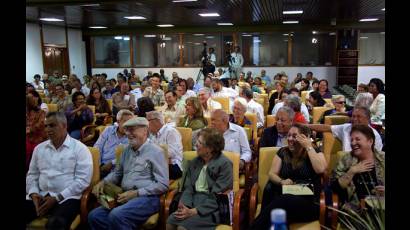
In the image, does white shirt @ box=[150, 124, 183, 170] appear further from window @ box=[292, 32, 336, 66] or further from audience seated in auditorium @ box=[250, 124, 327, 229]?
window @ box=[292, 32, 336, 66]

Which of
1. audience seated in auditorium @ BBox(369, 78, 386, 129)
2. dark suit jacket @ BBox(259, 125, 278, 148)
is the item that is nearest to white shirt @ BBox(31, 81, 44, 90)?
audience seated in auditorium @ BBox(369, 78, 386, 129)

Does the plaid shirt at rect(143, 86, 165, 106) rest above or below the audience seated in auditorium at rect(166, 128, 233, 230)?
above

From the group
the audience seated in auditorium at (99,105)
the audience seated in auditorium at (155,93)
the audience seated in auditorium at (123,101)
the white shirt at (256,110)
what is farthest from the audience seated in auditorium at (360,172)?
the audience seated in auditorium at (155,93)

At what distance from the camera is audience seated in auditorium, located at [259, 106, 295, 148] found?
13.8 ft

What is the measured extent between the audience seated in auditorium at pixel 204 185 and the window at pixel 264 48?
44.7ft

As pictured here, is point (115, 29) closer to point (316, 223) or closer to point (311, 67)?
point (311, 67)

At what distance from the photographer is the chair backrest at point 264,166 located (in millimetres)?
3615

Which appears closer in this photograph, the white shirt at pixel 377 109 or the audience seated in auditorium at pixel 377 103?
the audience seated in auditorium at pixel 377 103

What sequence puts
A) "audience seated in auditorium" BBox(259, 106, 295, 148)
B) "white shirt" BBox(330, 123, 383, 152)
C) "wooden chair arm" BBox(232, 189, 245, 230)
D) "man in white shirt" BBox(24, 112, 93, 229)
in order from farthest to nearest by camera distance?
"audience seated in auditorium" BBox(259, 106, 295, 148)
"white shirt" BBox(330, 123, 383, 152)
"man in white shirt" BBox(24, 112, 93, 229)
"wooden chair arm" BBox(232, 189, 245, 230)

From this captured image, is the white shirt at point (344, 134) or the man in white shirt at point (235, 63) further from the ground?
the man in white shirt at point (235, 63)

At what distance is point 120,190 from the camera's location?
3.50 metres

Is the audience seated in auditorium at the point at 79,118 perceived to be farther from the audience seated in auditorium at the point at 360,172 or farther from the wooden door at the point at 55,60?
the wooden door at the point at 55,60

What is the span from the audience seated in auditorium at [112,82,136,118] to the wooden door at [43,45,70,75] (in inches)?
299

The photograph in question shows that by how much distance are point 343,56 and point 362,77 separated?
1203 mm
